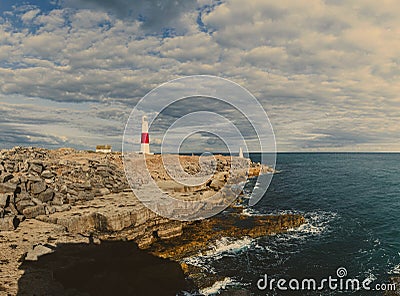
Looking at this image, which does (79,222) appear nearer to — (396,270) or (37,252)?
(37,252)

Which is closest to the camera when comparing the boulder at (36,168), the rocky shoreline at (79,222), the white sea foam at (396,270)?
the rocky shoreline at (79,222)

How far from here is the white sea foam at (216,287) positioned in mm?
16947

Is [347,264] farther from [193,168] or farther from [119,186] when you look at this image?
[193,168]

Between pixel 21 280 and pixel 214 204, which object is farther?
pixel 214 204

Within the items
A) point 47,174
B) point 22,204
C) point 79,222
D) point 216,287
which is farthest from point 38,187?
point 216,287

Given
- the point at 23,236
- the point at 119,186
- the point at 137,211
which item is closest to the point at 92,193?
the point at 119,186

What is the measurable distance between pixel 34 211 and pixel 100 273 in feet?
32.6

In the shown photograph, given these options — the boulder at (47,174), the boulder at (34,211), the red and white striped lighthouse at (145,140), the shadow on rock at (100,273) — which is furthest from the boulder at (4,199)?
the red and white striped lighthouse at (145,140)

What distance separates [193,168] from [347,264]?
1696 inches

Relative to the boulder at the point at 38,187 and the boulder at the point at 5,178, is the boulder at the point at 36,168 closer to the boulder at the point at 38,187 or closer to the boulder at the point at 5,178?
the boulder at the point at 5,178

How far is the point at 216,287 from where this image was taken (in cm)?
1761

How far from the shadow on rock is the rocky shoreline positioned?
7.7 inches

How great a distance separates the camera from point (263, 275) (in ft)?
64.7

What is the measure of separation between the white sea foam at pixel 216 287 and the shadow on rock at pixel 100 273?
47.4 inches
